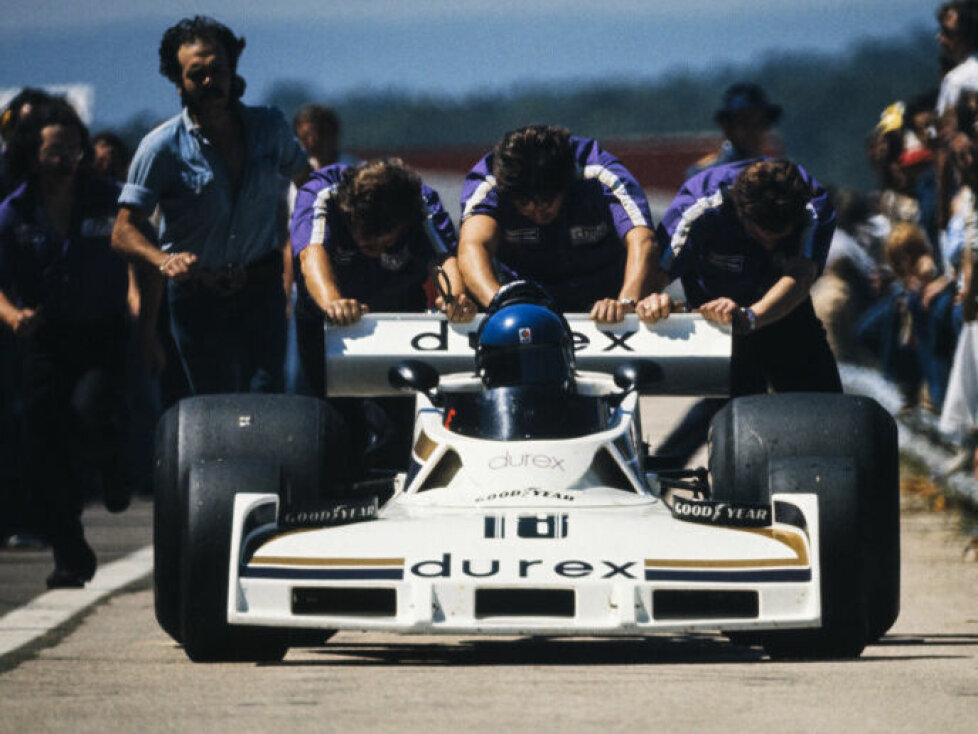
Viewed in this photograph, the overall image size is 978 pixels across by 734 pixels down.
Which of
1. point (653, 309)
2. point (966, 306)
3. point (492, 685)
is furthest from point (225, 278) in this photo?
point (966, 306)

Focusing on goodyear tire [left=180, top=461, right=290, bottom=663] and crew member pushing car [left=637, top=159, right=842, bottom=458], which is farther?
crew member pushing car [left=637, top=159, right=842, bottom=458]

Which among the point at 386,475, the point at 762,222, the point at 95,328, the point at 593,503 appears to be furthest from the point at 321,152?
the point at 593,503

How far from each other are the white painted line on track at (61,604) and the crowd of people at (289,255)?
210mm

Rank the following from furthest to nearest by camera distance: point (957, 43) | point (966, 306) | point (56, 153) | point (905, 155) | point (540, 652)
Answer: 1. point (905, 155)
2. point (957, 43)
3. point (966, 306)
4. point (56, 153)
5. point (540, 652)

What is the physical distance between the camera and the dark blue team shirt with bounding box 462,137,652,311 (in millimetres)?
11219

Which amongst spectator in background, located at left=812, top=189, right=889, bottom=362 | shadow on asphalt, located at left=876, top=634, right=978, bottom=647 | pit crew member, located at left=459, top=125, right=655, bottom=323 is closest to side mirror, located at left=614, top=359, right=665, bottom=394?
pit crew member, located at left=459, top=125, right=655, bottom=323

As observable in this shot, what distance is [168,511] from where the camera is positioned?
8.91 meters

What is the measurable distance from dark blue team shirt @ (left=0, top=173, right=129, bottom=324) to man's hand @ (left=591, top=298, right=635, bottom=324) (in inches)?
112

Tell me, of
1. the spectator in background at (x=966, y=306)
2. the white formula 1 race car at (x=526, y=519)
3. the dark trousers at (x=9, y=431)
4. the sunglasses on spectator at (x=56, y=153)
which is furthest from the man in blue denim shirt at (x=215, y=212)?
the spectator in background at (x=966, y=306)

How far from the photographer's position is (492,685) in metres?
8.05

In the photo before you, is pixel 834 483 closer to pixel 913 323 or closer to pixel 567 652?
pixel 567 652

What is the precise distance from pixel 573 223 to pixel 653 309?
1.02m

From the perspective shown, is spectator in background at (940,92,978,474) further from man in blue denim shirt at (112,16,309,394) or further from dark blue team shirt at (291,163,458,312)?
man in blue denim shirt at (112,16,309,394)

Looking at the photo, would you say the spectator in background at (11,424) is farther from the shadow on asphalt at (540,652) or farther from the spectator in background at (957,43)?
the spectator in background at (957,43)
